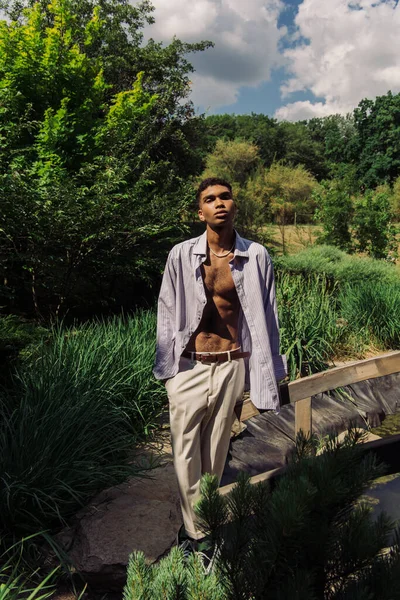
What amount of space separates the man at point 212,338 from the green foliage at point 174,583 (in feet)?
3.80

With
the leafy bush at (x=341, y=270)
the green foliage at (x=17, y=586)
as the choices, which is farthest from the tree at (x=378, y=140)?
the green foliage at (x=17, y=586)

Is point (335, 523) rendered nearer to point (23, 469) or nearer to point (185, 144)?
point (23, 469)

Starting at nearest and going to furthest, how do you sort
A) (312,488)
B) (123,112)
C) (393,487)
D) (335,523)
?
1. (312,488)
2. (335,523)
3. (393,487)
4. (123,112)

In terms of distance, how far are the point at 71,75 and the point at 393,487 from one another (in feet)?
23.5

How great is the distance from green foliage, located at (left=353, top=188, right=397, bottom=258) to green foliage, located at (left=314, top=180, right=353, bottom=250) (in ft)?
1.55

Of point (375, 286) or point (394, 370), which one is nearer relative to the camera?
point (394, 370)

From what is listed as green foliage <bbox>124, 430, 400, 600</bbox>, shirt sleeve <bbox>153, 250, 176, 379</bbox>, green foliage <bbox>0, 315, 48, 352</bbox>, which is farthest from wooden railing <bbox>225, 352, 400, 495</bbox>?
green foliage <bbox>0, 315, 48, 352</bbox>

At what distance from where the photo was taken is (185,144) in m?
14.1

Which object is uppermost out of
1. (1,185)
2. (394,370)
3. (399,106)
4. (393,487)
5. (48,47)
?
(399,106)

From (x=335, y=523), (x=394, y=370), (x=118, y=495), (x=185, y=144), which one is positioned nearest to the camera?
(x=335, y=523)

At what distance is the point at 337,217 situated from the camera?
14484 millimetres

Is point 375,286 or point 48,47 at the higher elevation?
point 48,47

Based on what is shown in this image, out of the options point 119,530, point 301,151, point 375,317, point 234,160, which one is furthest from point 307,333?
point 301,151

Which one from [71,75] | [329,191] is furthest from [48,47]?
[329,191]
